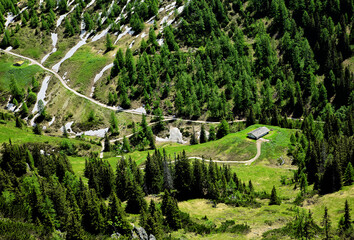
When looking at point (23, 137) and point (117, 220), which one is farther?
point (23, 137)

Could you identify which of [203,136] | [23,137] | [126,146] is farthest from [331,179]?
[23,137]

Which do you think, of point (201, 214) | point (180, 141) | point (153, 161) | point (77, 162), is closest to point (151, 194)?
point (153, 161)

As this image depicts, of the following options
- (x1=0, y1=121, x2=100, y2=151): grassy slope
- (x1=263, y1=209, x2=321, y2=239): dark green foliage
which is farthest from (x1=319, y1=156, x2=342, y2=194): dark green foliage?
(x1=0, y1=121, x2=100, y2=151): grassy slope

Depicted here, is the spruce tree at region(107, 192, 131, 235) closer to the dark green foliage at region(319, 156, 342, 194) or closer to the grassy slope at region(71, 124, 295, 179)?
the dark green foliage at region(319, 156, 342, 194)

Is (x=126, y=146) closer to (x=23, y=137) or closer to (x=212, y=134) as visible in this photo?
(x=212, y=134)

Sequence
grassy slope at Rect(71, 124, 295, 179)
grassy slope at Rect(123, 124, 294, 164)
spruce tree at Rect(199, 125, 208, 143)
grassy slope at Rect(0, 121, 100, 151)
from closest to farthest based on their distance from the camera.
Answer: grassy slope at Rect(71, 124, 295, 179) → grassy slope at Rect(123, 124, 294, 164) → grassy slope at Rect(0, 121, 100, 151) → spruce tree at Rect(199, 125, 208, 143)

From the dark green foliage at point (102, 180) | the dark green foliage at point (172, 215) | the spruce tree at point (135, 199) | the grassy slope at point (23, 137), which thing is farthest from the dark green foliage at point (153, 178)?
the grassy slope at point (23, 137)

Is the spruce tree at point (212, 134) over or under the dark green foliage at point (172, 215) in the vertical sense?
over

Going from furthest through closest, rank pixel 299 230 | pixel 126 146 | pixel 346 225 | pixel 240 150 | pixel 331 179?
pixel 126 146
pixel 240 150
pixel 331 179
pixel 346 225
pixel 299 230

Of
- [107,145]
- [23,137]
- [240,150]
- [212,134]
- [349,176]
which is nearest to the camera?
[349,176]

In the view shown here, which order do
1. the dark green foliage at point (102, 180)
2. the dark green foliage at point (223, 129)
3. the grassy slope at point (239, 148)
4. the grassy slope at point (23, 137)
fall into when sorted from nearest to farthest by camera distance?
the dark green foliage at point (102, 180) → the grassy slope at point (239, 148) → the grassy slope at point (23, 137) → the dark green foliage at point (223, 129)

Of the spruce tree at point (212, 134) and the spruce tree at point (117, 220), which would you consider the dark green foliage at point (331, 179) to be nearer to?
the spruce tree at point (117, 220)
